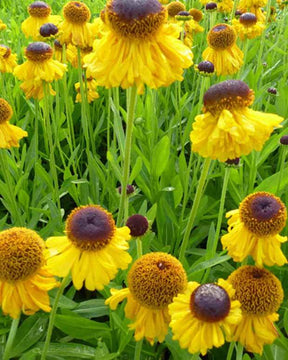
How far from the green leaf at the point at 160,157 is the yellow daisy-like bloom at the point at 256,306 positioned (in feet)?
3.06

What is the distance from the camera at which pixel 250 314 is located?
102 cm

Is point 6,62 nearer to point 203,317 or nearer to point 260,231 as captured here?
point 260,231

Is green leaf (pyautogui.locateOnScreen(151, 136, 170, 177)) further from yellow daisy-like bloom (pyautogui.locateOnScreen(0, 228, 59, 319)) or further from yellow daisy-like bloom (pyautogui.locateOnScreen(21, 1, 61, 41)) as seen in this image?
yellow daisy-like bloom (pyautogui.locateOnScreen(0, 228, 59, 319))

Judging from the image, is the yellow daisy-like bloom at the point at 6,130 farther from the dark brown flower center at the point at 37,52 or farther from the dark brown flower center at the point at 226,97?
the dark brown flower center at the point at 226,97

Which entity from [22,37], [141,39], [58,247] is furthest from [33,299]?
[22,37]

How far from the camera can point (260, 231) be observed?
111cm

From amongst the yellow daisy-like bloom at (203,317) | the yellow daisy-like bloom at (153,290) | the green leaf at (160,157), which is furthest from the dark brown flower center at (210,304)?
the green leaf at (160,157)

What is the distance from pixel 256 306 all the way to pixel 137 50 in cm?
56

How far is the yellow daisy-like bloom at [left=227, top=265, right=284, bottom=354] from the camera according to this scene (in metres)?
1.00

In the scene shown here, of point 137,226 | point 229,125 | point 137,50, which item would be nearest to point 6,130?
point 137,226

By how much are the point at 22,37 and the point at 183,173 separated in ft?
7.20

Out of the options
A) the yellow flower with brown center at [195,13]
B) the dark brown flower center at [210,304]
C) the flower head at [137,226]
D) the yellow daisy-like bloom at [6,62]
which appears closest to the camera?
the dark brown flower center at [210,304]

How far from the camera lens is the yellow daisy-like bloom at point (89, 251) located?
933 mm

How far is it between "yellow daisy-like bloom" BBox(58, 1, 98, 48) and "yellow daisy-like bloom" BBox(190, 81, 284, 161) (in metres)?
1.07
